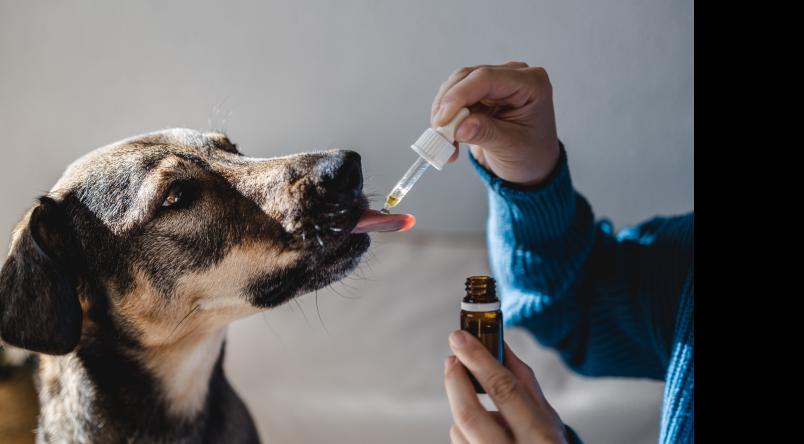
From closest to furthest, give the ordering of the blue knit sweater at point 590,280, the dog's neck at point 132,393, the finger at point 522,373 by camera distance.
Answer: the finger at point 522,373
the dog's neck at point 132,393
the blue knit sweater at point 590,280

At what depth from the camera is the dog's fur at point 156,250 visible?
0.90 meters

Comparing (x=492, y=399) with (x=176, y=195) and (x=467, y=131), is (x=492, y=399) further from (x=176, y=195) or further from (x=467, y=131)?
(x=176, y=195)

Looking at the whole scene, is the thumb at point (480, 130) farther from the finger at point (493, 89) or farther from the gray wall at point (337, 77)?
the gray wall at point (337, 77)

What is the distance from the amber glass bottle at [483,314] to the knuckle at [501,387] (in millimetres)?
30

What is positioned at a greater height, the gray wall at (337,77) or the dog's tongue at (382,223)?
the gray wall at (337,77)

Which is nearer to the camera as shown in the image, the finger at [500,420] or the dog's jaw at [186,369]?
the finger at [500,420]

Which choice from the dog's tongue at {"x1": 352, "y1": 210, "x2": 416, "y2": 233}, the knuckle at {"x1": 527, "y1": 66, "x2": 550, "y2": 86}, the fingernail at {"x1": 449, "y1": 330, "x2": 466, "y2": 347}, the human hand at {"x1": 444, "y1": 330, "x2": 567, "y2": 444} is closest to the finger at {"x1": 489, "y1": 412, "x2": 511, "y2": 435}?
the human hand at {"x1": 444, "y1": 330, "x2": 567, "y2": 444}

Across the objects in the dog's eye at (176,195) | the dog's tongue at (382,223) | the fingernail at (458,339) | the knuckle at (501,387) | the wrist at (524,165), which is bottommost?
the knuckle at (501,387)

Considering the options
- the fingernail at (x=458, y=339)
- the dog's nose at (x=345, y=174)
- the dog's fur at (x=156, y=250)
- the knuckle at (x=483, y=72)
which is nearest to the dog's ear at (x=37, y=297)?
the dog's fur at (x=156, y=250)

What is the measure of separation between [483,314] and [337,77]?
540 mm

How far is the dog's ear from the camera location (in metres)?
0.83

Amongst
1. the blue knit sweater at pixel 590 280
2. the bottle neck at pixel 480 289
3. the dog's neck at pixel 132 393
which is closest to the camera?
the bottle neck at pixel 480 289

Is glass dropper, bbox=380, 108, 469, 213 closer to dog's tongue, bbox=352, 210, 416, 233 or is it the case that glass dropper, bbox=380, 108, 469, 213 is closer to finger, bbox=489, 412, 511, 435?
dog's tongue, bbox=352, 210, 416, 233
